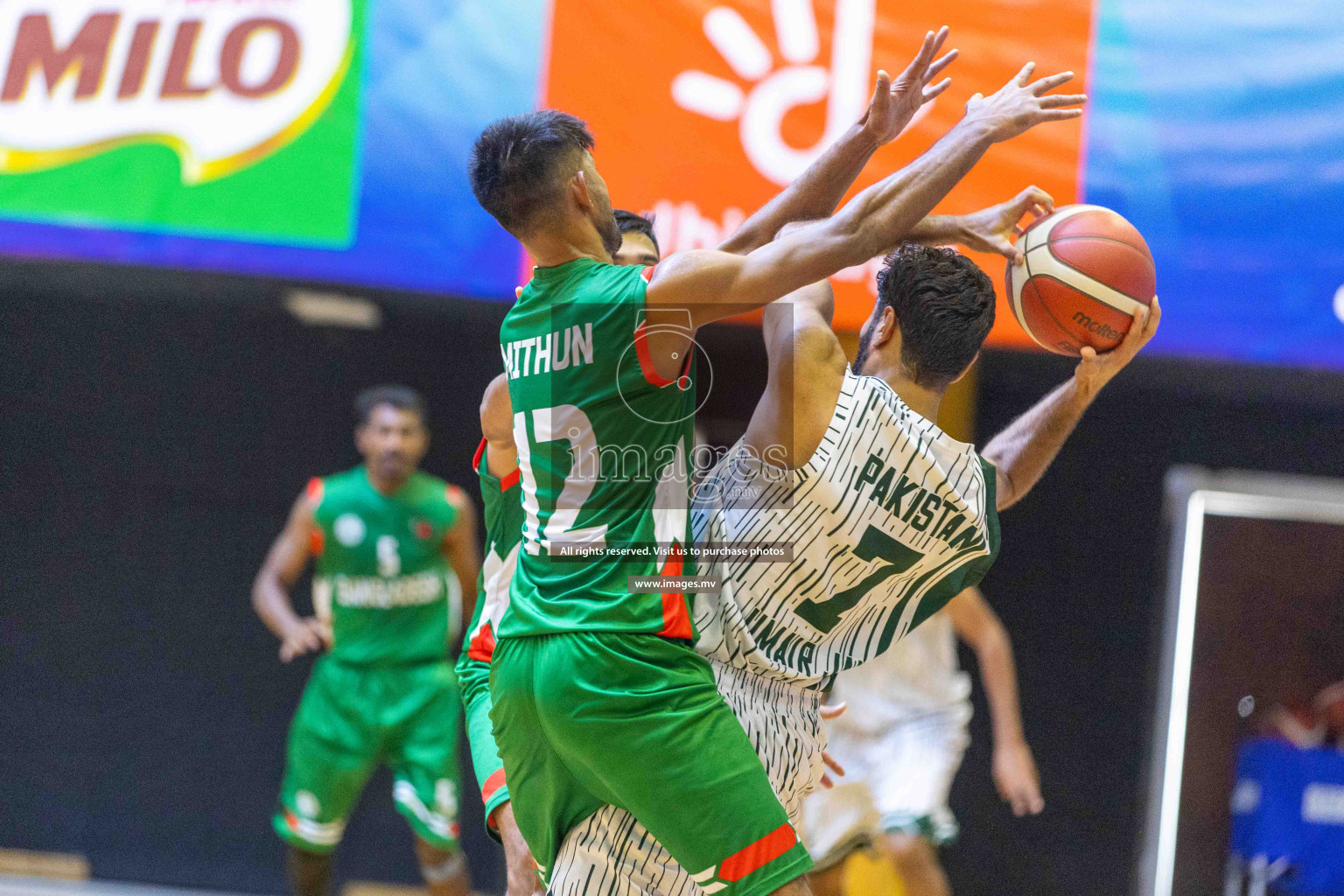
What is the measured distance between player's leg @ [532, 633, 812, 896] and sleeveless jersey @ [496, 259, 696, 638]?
0.07 metres

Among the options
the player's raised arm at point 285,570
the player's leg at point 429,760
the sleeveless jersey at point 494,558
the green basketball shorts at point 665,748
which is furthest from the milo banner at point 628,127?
the green basketball shorts at point 665,748

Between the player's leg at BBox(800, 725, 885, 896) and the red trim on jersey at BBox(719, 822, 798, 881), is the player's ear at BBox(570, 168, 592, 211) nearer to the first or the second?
the red trim on jersey at BBox(719, 822, 798, 881)

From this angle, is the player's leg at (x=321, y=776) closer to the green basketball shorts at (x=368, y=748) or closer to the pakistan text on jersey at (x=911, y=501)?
the green basketball shorts at (x=368, y=748)

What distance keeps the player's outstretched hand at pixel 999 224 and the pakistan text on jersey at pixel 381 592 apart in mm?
3692

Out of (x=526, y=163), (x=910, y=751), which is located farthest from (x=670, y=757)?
(x=910, y=751)

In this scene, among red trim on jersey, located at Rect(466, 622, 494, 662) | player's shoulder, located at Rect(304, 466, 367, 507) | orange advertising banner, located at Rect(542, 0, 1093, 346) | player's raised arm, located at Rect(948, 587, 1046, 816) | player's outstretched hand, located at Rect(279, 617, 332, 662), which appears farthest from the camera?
player's shoulder, located at Rect(304, 466, 367, 507)

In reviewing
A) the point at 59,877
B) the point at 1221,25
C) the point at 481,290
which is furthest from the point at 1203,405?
the point at 59,877

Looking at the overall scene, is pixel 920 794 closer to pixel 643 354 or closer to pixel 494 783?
pixel 494 783

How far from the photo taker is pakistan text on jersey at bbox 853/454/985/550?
2504 mm

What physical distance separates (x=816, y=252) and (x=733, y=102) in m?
2.93

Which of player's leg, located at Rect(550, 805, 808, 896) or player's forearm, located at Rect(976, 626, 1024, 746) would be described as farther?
player's forearm, located at Rect(976, 626, 1024, 746)

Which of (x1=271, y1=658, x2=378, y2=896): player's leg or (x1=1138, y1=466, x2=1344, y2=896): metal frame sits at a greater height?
(x1=1138, y1=466, x2=1344, y2=896): metal frame

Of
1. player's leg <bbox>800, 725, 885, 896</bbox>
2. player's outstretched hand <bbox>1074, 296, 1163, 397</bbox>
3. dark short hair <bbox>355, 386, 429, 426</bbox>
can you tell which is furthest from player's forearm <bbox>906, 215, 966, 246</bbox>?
dark short hair <bbox>355, 386, 429, 426</bbox>

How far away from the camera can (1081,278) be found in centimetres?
271
